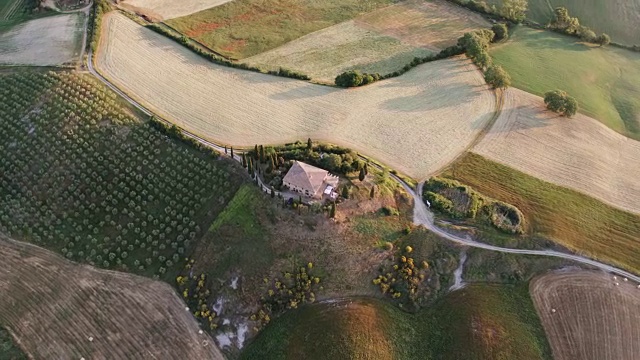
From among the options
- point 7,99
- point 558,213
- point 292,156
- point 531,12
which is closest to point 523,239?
point 558,213

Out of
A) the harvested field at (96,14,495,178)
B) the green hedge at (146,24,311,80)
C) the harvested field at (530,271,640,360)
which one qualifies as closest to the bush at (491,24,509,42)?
the harvested field at (96,14,495,178)

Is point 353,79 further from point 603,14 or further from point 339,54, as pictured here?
point 603,14

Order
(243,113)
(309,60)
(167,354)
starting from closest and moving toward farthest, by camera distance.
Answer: (167,354) < (243,113) < (309,60)

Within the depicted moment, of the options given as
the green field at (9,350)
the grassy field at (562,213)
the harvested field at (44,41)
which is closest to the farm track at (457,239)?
the grassy field at (562,213)

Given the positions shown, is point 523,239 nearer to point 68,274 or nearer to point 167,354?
point 167,354

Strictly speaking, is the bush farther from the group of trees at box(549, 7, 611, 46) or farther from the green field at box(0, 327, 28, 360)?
the green field at box(0, 327, 28, 360)

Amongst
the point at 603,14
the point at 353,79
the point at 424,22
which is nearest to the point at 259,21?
the point at 353,79

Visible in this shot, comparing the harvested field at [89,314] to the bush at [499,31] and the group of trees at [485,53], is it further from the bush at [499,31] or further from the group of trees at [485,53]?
the bush at [499,31]
